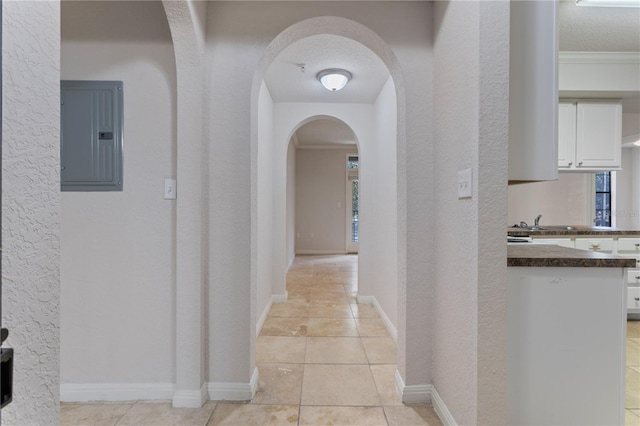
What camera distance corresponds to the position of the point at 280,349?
246 cm

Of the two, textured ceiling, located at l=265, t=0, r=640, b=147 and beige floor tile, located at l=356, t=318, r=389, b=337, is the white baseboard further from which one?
textured ceiling, located at l=265, t=0, r=640, b=147

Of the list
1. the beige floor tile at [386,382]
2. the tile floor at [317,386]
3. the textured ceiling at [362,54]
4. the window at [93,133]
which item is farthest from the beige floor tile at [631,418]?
the window at [93,133]

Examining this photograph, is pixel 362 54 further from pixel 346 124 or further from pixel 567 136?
pixel 567 136

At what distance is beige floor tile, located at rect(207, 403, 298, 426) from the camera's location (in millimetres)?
1620

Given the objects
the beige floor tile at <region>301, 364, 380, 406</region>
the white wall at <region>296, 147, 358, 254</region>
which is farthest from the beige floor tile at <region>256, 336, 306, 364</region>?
the white wall at <region>296, 147, 358, 254</region>

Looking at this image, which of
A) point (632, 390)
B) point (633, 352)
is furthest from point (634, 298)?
point (632, 390)

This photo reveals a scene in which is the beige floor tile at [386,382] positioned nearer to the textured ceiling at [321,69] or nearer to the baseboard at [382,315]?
the baseboard at [382,315]

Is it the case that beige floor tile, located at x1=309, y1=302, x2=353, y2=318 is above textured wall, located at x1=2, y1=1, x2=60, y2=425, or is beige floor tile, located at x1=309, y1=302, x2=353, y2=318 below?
below

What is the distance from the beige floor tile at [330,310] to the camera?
3.26m

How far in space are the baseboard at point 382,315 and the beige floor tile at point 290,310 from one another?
665mm

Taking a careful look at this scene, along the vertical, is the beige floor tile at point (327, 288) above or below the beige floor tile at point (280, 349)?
above

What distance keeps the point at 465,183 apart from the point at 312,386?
1.52 m

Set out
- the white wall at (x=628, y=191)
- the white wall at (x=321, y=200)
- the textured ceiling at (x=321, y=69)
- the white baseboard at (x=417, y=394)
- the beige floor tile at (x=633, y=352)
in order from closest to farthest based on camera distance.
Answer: the white baseboard at (x=417, y=394) → the beige floor tile at (x=633, y=352) → the textured ceiling at (x=321, y=69) → the white wall at (x=628, y=191) → the white wall at (x=321, y=200)

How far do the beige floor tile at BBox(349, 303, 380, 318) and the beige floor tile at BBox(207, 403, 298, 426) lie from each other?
1632 millimetres
